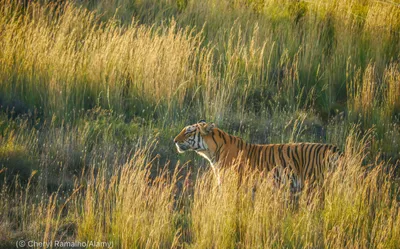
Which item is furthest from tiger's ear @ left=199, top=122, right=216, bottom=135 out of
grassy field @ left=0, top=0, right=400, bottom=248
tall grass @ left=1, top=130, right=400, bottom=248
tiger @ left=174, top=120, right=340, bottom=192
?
tall grass @ left=1, top=130, right=400, bottom=248

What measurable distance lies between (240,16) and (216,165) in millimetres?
4737

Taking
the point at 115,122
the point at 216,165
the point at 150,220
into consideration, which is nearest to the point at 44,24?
the point at 115,122

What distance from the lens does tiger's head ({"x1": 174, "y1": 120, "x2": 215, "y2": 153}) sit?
24.8 ft

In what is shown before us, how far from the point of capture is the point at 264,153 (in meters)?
7.74

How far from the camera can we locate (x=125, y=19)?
1202 centimetres

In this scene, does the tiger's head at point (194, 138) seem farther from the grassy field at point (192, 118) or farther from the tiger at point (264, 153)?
the grassy field at point (192, 118)

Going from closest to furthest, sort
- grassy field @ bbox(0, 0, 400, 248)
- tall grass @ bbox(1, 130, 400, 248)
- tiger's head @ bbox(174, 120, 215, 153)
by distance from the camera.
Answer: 1. tall grass @ bbox(1, 130, 400, 248)
2. grassy field @ bbox(0, 0, 400, 248)
3. tiger's head @ bbox(174, 120, 215, 153)

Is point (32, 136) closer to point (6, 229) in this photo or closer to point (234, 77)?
point (6, 229)

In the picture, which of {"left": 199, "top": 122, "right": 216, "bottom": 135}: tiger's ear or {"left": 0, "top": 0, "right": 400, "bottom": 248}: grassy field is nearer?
{"left": 0, "top": 0, "right": 400, "bottom": 248}: grassy field

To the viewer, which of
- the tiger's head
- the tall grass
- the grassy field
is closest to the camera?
the tall grass

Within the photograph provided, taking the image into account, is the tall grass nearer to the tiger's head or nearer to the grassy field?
the grassy field

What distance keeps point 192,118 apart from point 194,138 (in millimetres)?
1820

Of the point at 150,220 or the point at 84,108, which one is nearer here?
→ the point at 150,220

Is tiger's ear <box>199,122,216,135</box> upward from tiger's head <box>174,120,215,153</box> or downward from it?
upward
